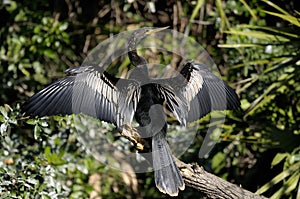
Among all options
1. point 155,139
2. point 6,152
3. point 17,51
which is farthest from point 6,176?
point 17,51

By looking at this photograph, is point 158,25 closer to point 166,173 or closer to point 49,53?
point 49,53

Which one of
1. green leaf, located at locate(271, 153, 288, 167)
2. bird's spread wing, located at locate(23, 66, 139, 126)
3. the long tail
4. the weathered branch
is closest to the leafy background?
green leaf, located at locate(271, 153, 288, 167)

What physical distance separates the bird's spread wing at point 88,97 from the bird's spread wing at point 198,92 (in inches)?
9.3

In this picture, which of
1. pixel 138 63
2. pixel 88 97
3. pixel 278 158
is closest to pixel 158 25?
pixel 278 158

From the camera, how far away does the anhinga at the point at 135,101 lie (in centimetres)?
301

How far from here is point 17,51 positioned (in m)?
4.75

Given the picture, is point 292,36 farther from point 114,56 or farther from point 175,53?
point 114,56

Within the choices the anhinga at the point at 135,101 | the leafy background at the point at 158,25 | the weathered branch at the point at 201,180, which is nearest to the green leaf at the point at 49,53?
the leafy background at the point at 158,25

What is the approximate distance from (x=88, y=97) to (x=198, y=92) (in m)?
0.63

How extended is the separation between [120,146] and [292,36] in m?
1.37

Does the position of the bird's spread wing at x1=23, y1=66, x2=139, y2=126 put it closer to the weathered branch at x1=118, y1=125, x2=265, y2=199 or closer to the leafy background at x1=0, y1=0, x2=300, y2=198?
the weathered branch at x1=118, y1=125, x2=265, y2=199

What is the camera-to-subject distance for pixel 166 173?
2.96 metres

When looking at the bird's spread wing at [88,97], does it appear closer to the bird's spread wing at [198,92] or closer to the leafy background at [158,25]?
the bird's spread wing at [198,92]

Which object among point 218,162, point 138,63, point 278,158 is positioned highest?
point 138,63
